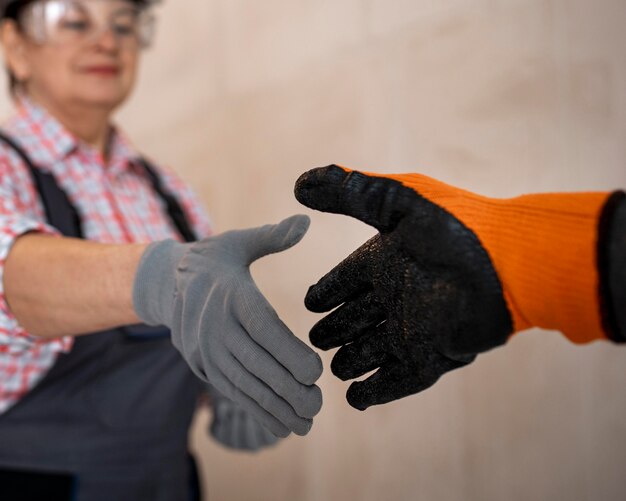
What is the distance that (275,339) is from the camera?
0.56 metres

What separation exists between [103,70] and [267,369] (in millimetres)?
804

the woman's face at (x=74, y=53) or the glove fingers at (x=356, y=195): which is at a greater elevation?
the woman's face at (x=74, y=53)

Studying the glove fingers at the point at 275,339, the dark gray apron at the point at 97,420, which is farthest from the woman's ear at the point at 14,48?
the glove fingers at the point at 275,339

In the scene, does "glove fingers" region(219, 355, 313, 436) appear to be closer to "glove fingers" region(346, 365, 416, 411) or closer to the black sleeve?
"glove fingers" region(346, 365, 416, 411)

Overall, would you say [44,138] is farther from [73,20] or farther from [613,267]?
[613,267]

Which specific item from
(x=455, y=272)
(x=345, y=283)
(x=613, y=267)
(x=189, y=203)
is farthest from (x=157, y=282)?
(x=189, y=203)

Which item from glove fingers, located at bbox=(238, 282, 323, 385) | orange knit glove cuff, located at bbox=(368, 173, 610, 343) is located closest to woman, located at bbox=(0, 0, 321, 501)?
Result: glove fingers, located at bbox=(238, 282, 323, 385)

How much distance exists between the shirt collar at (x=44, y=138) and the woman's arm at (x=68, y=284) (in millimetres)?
365

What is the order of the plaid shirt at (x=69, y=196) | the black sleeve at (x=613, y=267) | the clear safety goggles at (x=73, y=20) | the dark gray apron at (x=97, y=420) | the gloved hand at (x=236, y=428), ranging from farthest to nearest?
1. the gloved hand at (x=236, y=428)
2. the clear safety goggles at (x=73, y=20)
3. the dark gray apron at (x=97, y=420)
4. the plaid shirt at (x=69, y=196)
5. the black sleeve at (x=613, y=267)

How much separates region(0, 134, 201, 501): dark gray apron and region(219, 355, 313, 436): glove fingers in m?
0.46

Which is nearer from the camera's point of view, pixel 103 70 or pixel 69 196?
pixel 69 196

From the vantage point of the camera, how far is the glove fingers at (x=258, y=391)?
0.57 meters

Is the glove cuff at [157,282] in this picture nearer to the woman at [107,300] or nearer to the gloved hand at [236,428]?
the woman at [107,300]

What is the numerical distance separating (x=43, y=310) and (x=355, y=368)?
1.17ft
